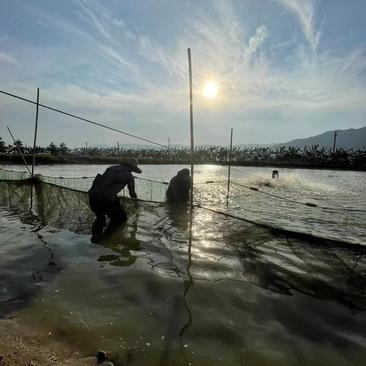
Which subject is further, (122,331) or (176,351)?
(122,331)

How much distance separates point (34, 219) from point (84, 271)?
175 inches

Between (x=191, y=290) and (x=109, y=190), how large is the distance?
12.7 feet

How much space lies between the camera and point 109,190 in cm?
817

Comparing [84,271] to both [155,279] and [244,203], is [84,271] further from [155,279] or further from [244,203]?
[244,203]

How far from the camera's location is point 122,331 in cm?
381

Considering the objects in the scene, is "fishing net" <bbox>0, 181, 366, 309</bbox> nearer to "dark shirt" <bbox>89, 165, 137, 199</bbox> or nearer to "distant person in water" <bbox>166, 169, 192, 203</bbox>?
"dark shirt" <bbox>89, 165, 137, 199</bbox>

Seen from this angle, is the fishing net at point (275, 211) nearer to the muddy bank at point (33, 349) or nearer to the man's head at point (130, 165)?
the man's head at point (130, 165)

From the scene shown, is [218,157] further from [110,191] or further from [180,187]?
[110,191]

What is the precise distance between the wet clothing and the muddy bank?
4.46m

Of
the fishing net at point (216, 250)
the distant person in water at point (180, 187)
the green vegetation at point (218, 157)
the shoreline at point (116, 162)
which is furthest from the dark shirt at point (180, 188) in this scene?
the green vegetation at point (218, 157)

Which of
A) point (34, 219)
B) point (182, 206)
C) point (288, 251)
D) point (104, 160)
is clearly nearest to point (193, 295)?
point (288, 251)

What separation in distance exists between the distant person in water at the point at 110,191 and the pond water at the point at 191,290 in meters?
0.46

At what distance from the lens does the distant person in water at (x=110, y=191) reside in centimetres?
818

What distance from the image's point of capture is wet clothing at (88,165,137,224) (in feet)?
26.8
